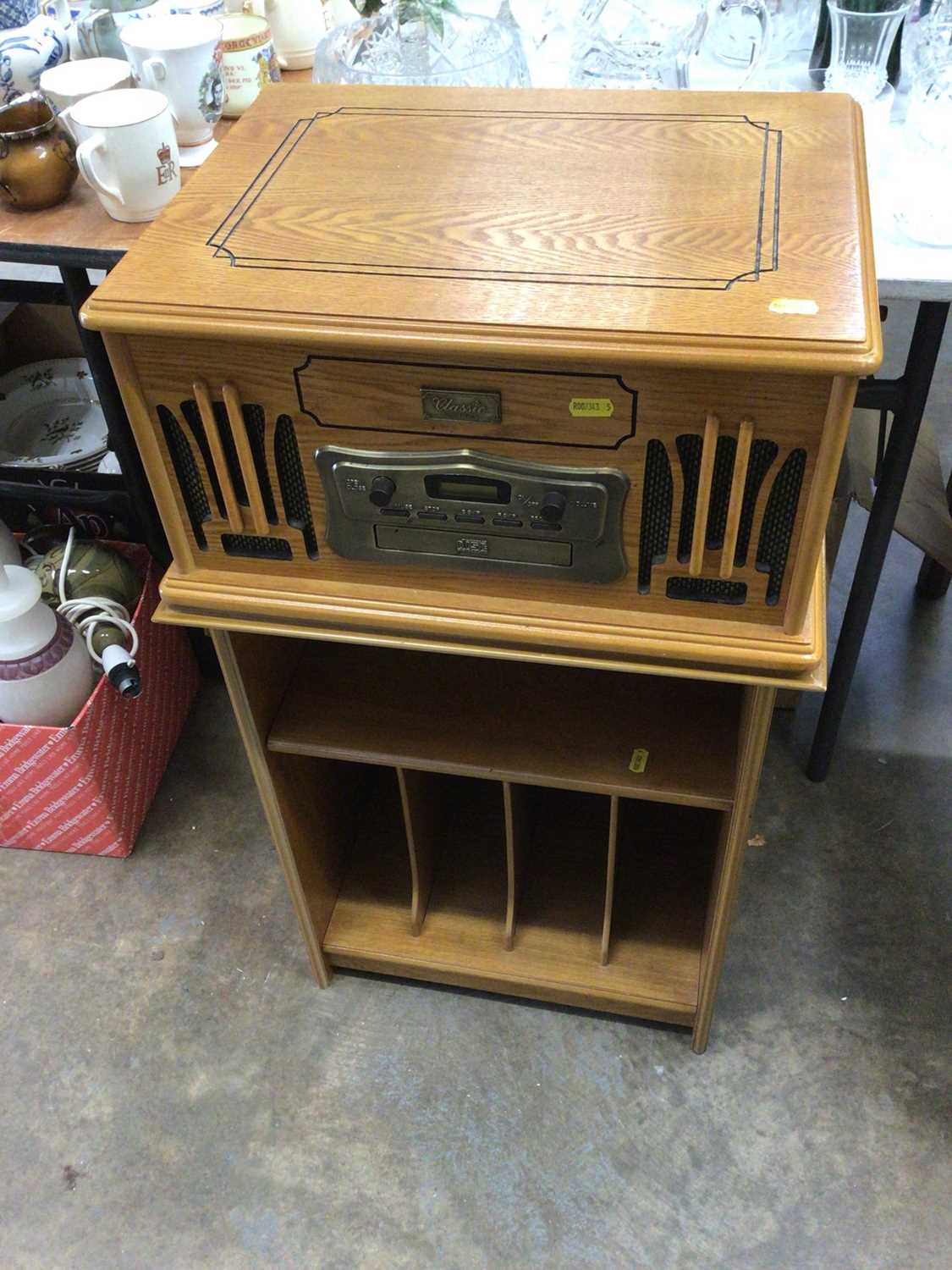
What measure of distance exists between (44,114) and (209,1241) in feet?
3.97

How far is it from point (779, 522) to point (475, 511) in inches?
8.9

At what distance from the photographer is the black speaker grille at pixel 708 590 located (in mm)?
828

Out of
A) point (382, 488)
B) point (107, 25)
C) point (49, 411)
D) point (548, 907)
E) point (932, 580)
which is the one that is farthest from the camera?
point (932, 580)

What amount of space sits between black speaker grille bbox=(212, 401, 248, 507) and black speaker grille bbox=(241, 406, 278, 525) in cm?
1

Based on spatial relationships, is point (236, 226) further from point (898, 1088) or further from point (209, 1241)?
point (898, 1088)

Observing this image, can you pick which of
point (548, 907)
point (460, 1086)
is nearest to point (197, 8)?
point (548, 907)

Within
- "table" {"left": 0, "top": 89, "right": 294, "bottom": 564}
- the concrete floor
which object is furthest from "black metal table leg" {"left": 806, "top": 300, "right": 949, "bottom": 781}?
"table" {"left": 0, "top": 89, "right": 294, "bottom": 564}

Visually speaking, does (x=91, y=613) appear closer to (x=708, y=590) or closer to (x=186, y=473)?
(x=186, y=473)

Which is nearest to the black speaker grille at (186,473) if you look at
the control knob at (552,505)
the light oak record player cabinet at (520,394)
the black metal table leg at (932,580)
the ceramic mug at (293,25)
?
the light oak record player cabinet at (520,394)

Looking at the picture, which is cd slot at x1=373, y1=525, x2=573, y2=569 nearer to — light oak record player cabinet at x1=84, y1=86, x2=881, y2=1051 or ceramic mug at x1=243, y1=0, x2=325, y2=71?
light oak record player cabinet at x1=84, y1=86, x2=881, y2=1051

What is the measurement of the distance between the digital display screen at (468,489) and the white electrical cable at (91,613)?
28.8 inches

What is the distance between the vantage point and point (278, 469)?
842mm

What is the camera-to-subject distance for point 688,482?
787mm

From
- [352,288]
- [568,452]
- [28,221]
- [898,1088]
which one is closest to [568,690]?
[568,452]
